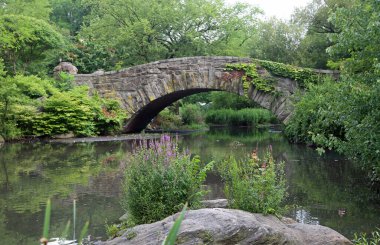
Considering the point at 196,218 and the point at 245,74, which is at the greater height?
the point at 245,74

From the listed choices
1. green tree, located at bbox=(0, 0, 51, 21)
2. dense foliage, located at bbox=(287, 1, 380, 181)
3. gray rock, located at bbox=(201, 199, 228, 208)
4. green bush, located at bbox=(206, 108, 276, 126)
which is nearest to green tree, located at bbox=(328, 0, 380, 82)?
dense foliage, located at bbox=(287, 1, 380, 181)

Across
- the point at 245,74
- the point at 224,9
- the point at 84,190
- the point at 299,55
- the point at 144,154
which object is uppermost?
the point at 224,9

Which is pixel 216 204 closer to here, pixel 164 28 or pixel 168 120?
pixel 164 28

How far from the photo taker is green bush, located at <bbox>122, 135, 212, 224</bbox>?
14.2 feet

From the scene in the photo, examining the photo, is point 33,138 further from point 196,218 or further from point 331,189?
point 196,218

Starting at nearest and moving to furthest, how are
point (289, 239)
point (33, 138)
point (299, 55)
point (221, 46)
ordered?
point (289, 239) → point (33, 138) → point (299, 55) → point (221, 46)

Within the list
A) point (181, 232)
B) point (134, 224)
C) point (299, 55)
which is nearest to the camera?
point (181, 232)

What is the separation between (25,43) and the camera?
62.8 ft

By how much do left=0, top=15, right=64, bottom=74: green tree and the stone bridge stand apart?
8.43 feet

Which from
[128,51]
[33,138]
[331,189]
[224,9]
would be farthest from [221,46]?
[331,189]

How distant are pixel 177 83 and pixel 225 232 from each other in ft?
45.5

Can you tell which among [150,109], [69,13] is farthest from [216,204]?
[69,13]

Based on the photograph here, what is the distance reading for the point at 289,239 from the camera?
3836 millimetres

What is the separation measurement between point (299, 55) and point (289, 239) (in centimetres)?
1851
